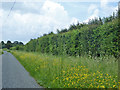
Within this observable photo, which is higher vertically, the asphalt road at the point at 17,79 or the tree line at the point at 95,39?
the tree line at the point at 95,39

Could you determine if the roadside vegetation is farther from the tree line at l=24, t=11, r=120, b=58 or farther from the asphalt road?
the asphalt road

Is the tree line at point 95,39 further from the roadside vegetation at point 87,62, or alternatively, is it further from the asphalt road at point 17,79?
the asphalt road at point 17,79

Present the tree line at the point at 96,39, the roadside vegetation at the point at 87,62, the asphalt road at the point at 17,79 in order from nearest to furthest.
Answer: the roadside vegetation at the point at 87,62 → the asphalt road at the point at 17,79 → the tree line at the point at 96,39

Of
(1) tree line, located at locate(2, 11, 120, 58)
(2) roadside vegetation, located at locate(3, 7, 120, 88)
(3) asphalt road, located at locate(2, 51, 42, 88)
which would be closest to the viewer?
(2) roadside vegetation, located at locate(3, 7, 120, 88)

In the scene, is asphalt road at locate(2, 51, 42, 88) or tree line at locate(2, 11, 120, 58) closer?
asphalt road at locate(2, 51, 42, 88)

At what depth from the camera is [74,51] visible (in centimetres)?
1327

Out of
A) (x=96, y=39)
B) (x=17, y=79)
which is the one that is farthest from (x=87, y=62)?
(x=17, y=79)

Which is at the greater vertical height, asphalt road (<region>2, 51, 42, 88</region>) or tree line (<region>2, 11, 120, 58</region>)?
tree line (<region>2, 11, 120, 58</region>)

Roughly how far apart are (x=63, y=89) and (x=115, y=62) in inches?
129

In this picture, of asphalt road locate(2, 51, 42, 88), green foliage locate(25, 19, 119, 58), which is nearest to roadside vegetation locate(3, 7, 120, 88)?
green foliage locate(25, 19, 119, 58)

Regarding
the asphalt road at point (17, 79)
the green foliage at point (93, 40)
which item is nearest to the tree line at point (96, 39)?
the green foliage at point (93, 40)

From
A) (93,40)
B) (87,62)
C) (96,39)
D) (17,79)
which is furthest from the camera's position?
(93,40)

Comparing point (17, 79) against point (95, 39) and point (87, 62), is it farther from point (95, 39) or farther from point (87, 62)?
point (95, 39)

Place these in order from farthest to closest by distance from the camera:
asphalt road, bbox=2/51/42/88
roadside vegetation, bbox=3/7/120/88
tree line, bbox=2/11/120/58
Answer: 1. tree line, bbox=2/11/120/58
2. asphalt road, bbox=2/51/42/88
3. roadside vegetation, bbox=3/7/120/88
